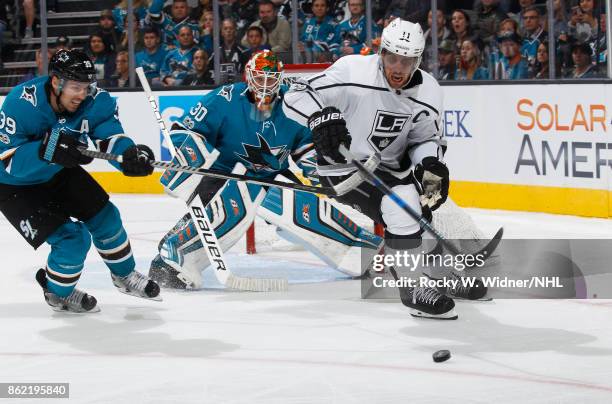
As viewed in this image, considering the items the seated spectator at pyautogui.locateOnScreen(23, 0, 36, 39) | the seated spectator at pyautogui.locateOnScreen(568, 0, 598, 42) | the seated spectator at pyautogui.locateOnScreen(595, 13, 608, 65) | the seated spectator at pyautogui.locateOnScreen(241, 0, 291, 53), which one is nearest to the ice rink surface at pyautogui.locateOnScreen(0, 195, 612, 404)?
the seated spectator at pyautogui.locateOnScreen(595, 13, 608, 65)

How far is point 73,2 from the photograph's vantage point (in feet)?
29.0

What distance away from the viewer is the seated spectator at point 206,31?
8.48 metres

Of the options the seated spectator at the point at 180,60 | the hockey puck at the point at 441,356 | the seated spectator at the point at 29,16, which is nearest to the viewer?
the hockey puck at the point at 441,356

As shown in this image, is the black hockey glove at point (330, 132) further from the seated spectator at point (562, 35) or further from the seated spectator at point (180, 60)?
the seated spectator at point (180, 60)

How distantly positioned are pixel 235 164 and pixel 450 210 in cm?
104

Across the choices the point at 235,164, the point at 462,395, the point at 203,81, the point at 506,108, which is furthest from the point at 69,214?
the point at 203,81

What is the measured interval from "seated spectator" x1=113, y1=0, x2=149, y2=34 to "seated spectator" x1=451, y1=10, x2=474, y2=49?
2.34 metres

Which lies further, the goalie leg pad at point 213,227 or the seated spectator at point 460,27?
the seated spectator at point 460,27

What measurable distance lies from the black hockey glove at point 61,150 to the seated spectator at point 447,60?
3968mm

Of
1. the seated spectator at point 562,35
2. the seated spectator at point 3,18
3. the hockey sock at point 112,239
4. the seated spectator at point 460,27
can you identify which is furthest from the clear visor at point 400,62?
the seated spectator at point 3,18

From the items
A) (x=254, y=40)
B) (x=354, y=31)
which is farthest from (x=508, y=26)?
(x=254, y=40)

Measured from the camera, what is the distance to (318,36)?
819 cm

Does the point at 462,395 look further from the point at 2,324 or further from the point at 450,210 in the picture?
the point at 450,210

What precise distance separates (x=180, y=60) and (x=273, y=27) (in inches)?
29.4
